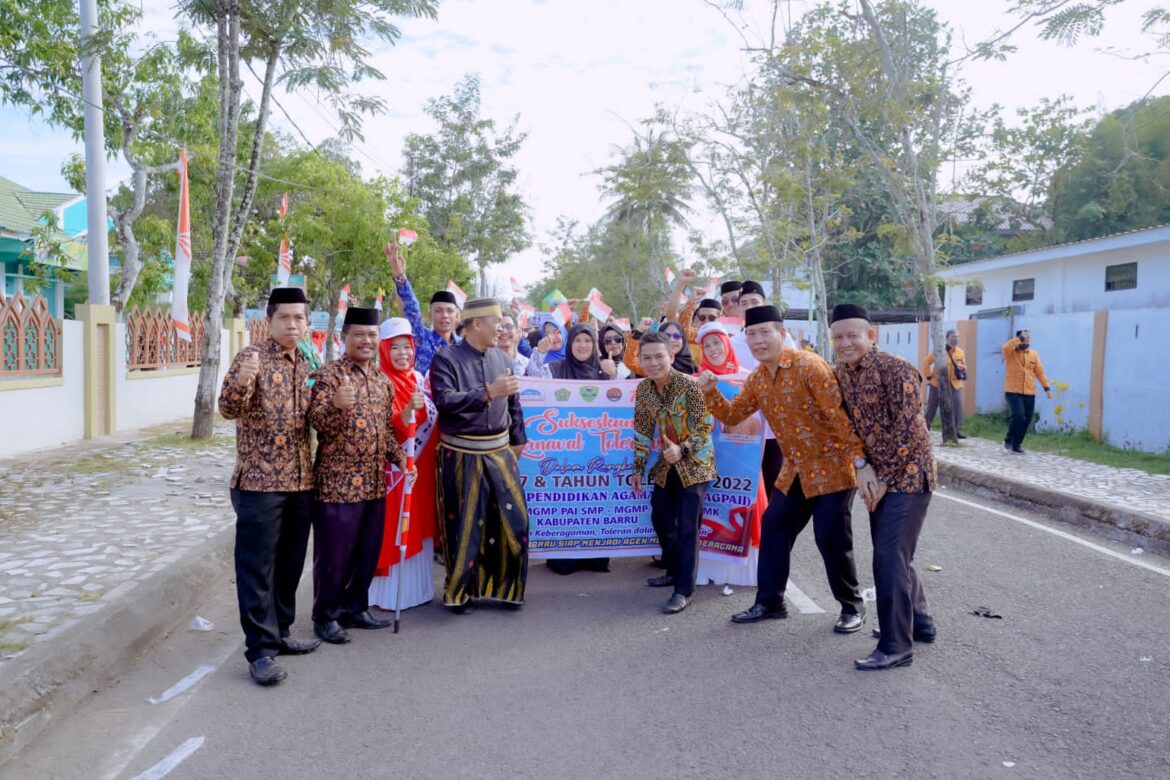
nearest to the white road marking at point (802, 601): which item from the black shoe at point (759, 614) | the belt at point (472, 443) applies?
the black shoe at point (759, 614)

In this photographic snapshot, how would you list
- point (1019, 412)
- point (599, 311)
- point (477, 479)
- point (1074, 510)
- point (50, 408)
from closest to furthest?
point (477, 479) < point (1074, 510) < point (599, 311) < point (50, 408) < point (1019, 412)

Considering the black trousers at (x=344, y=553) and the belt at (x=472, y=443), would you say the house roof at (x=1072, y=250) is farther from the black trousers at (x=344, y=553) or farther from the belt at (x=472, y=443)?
the black trousers at (x=344, y=553)

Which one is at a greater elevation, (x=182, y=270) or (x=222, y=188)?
(x=222, y=188)

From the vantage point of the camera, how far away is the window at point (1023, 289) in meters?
21.7

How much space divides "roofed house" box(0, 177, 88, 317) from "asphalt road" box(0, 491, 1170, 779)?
17.2 metres

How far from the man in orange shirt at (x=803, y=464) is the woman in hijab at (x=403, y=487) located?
5.59ft

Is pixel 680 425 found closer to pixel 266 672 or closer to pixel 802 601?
pixel 802 601

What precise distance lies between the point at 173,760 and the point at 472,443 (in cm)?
230

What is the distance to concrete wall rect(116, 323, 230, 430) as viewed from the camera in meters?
13.5

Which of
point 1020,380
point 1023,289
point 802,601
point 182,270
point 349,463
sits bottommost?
point 802,601

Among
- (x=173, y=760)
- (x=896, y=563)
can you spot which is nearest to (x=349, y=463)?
(x=173, y=760)

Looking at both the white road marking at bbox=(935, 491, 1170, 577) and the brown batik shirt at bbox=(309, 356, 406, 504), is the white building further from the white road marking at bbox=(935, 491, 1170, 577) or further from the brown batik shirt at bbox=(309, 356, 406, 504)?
the brown batik shirt at bbox=(309, 356, 406, 504)

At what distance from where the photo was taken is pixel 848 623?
4902 millimetres

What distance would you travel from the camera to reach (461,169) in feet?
105
